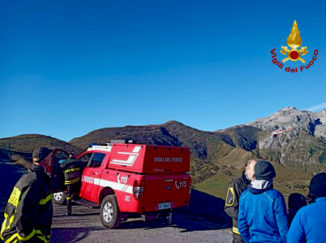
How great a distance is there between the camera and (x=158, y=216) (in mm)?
7184

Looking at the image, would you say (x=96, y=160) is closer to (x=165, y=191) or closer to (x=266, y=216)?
(x=165, y=191)

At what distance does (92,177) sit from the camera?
27.7 feet

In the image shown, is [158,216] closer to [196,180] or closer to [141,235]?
[141,235]

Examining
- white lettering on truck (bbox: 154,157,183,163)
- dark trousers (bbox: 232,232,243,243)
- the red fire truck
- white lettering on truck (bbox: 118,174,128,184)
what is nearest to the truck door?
the red fire truck

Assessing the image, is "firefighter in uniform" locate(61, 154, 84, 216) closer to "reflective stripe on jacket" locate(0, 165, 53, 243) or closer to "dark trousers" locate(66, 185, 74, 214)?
"dark trousers" locate(66, 185, 74, 214)

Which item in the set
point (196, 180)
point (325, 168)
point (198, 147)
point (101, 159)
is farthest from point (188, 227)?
point (325, 168)

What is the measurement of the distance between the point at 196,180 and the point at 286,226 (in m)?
89.6

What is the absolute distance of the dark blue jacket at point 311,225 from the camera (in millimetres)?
2312

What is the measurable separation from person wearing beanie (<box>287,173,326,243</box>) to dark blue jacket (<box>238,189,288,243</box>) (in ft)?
1.80

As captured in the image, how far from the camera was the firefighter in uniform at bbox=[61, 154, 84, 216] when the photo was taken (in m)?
8.71

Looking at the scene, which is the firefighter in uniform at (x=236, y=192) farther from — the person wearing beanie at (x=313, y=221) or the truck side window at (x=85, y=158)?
the truck side window at (x=85, y=158)

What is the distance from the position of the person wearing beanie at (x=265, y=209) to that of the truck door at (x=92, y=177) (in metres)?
5.80

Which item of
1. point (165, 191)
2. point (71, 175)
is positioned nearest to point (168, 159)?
point (165, 191)

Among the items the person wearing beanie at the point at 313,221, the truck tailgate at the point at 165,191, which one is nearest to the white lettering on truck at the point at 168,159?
the truck tailgate at the point at 165,191
